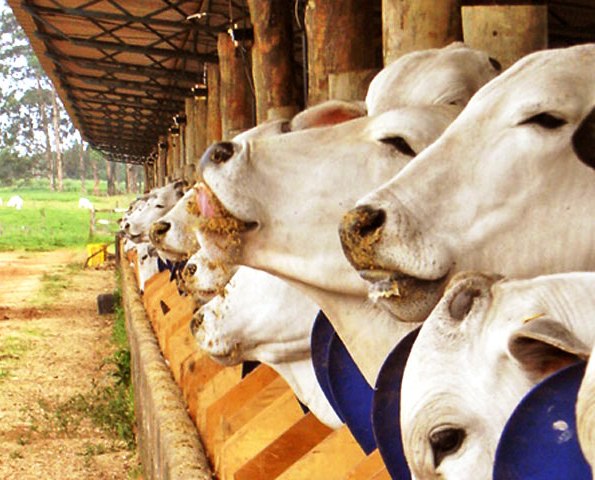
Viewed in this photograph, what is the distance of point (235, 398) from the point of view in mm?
5348

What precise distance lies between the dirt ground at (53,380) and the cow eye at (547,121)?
6978 mm

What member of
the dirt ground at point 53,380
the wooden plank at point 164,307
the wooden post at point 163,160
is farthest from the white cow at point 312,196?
the wooden post at point 163,160

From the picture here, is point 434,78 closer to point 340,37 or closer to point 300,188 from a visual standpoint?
point 300,188

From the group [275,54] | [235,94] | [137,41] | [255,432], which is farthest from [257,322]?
[137,41]

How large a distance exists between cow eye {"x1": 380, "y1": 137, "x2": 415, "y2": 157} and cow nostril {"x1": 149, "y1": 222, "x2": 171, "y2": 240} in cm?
254

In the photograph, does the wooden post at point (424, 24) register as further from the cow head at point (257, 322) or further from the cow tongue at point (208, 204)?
the cow tongue at point (208, 204)

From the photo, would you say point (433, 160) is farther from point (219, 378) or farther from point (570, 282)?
point (219, 378)

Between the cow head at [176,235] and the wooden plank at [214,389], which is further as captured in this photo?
the wooden plank at [214,389]

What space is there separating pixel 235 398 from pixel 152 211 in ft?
20.3

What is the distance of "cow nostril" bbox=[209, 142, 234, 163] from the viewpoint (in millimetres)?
3219

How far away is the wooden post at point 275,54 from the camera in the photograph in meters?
7.82

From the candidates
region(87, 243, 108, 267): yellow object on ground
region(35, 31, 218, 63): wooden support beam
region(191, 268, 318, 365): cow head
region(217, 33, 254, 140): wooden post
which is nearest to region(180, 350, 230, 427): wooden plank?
region(191, 268, 318, 365): cow head

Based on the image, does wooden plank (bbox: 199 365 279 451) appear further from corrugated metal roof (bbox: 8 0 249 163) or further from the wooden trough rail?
corrugated metal roof (bbox: 8 0 249 163)

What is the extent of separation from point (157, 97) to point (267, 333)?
19480 mm
